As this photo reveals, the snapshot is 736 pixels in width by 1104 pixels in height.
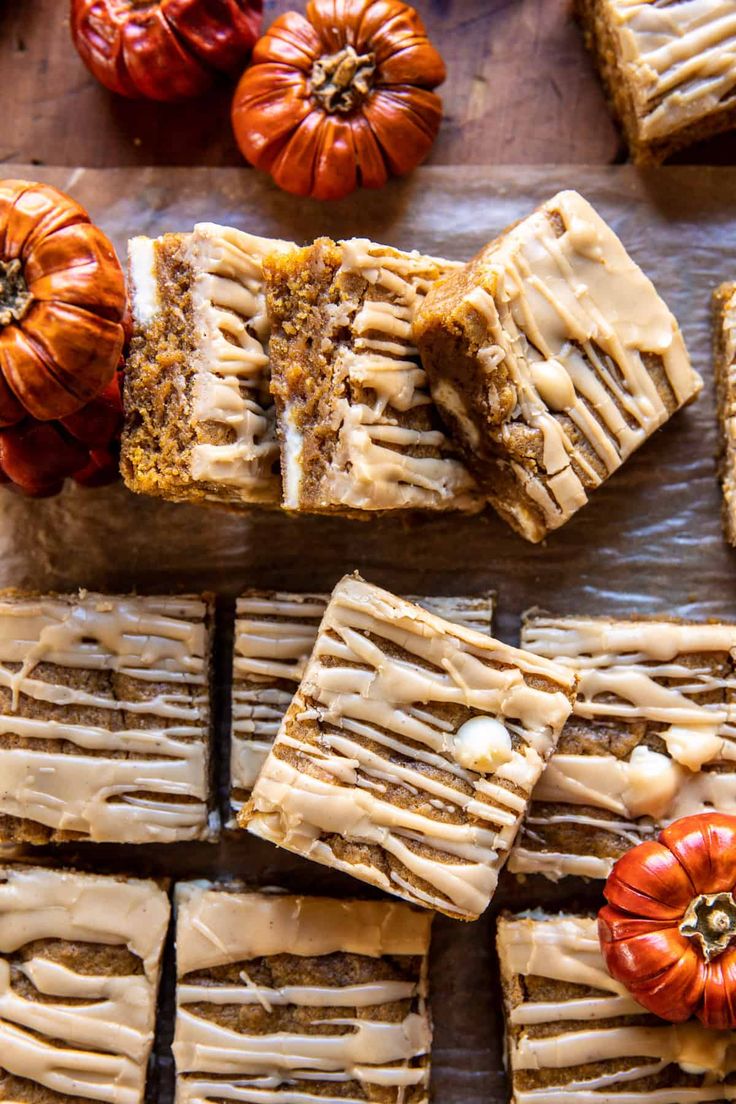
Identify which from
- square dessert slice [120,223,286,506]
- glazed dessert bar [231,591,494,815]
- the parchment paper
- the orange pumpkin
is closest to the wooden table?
the parchment paper

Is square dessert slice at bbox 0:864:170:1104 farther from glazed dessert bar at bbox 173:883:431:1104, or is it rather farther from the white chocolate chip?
the white chocolate chip

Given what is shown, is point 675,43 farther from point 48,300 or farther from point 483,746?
point 483,746

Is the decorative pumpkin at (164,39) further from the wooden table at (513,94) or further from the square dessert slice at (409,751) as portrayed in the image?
the square dessert slice at (409,751)

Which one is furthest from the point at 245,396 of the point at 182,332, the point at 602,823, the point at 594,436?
the point at 602,823

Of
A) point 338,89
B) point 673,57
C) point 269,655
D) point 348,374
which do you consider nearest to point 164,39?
point 338,89

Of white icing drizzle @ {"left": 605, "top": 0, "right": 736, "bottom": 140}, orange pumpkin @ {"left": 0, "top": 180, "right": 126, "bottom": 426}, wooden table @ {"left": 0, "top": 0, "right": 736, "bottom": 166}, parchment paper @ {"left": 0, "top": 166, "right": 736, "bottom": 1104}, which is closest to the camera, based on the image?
orange pumpkin @ {"left": 0, "top": 180, "right": 126, "bottom": 426}

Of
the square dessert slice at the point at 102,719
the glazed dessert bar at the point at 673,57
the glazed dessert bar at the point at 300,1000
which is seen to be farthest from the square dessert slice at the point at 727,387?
the square dessert slice at the point at 102,719

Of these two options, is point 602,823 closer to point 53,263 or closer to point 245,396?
point 245,396
